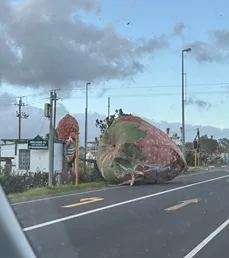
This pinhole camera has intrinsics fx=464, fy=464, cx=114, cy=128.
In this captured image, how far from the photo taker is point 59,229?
31.3 feet

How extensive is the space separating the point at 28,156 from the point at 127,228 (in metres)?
22.7

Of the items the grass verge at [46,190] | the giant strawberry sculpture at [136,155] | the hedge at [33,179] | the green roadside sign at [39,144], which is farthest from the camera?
the giant strawberry sculpture at [136,155]

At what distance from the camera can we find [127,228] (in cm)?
960

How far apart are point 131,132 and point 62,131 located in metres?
22.0

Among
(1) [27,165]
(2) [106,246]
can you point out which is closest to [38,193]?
(2) [106,246]

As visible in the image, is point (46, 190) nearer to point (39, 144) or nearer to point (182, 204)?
point (39, 144)

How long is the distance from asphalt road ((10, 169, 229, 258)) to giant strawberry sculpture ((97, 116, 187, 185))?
29.6ft

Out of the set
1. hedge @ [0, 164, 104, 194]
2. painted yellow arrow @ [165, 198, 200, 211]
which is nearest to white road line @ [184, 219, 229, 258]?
painted yellow arrow @ [165, 198, 200, 211]

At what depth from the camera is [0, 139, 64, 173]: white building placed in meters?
27.7

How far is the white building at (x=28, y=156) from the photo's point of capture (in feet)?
90.9

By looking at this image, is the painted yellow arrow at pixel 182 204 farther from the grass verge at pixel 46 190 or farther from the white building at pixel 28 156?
the white building at pixel 28 156

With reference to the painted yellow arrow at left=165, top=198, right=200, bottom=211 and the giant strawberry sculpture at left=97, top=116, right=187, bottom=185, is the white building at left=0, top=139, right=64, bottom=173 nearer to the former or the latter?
the giant strawberry sculpture at left=97, top=116, right=187, bottom=185

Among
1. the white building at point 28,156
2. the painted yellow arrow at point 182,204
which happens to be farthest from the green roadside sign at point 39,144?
the painted yellow arrow at point 182,204

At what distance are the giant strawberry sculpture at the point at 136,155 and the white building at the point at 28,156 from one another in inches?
110
